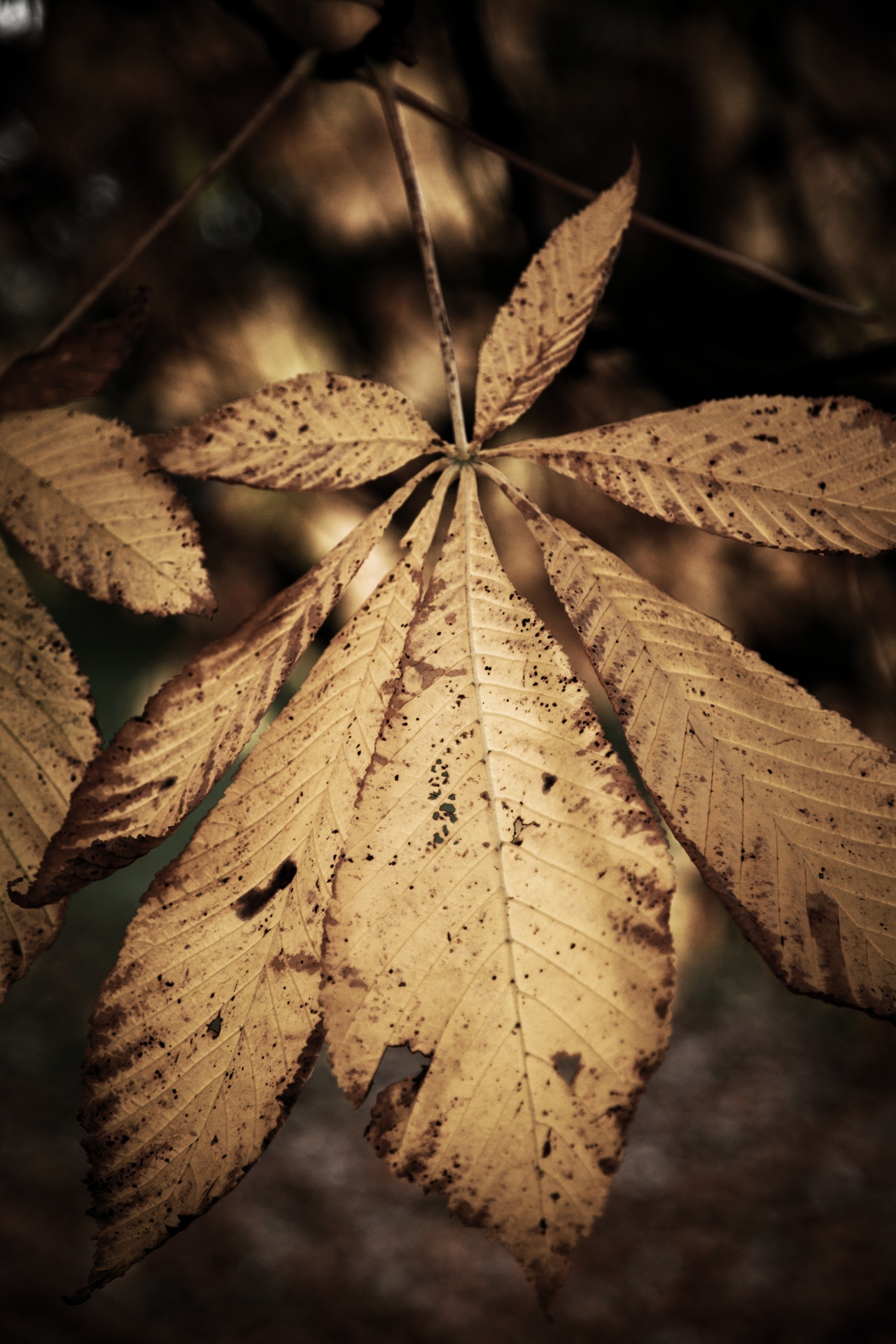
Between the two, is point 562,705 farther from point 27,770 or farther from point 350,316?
point 350,316

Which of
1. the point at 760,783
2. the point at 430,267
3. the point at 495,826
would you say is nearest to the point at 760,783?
Answer: the point at 760,783

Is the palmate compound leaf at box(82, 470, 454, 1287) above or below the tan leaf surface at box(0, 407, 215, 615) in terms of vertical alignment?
below

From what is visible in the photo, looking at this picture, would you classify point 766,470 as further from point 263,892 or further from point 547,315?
point 263,892

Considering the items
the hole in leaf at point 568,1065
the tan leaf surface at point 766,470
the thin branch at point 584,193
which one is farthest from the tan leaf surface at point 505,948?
the thin branch at point 584,193

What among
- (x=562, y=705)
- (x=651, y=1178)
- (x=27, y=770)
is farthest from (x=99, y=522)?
(x=651, y=1178)

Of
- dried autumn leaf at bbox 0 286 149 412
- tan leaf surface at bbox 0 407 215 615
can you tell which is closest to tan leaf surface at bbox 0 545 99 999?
tan leaf surface at bbox 0 407 215 615

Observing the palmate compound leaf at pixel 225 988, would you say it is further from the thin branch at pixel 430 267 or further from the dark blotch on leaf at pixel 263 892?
the thin branch at pixel 430 267

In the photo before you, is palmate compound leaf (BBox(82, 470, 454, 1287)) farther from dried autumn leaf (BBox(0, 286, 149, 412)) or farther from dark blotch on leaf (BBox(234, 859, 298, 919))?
dried autumn leaf (BBox(0, 286, 149, 412))
